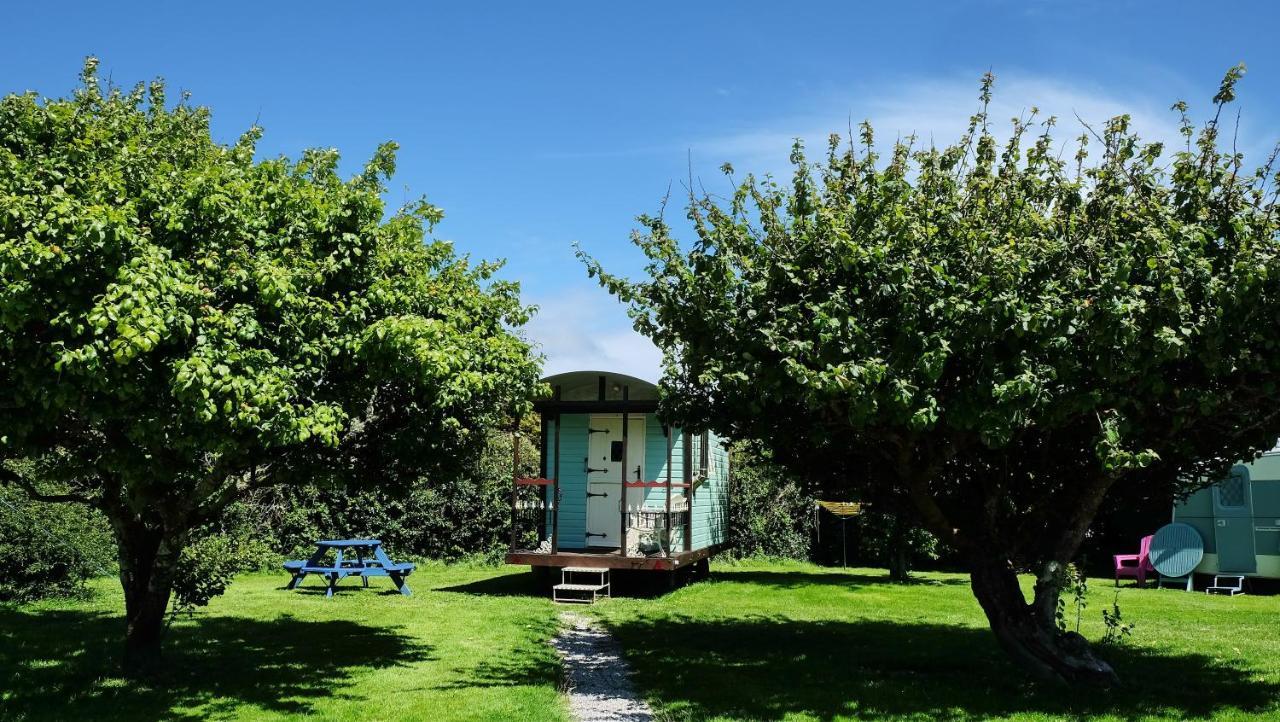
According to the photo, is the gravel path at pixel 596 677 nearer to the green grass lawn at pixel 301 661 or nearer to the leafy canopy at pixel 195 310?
the green grass lawn at pixel 301 661

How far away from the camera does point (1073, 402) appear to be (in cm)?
757

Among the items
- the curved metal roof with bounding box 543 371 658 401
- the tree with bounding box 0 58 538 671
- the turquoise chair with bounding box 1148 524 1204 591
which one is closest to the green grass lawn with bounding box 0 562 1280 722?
the turquoise chair with bounding box 1148 524 1204 591

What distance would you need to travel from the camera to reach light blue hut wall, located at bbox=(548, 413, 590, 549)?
62.5 feet

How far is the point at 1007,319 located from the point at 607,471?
12.3m

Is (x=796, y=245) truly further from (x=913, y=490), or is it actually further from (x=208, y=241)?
(x=208, y=241)

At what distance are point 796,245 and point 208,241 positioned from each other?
16.5ft

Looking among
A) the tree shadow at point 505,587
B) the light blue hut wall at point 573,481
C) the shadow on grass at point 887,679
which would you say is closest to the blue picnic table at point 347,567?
the tree shadow at point 505,587

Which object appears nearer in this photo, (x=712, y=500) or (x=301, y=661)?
(x=301, y=661)

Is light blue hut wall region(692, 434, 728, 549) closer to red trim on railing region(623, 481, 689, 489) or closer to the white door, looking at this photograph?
red trim on railing region(623, 481, 689, 489)

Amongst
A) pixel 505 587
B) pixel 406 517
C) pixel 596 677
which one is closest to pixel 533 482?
pixel 505 587

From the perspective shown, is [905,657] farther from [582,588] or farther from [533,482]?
→ [533,482]

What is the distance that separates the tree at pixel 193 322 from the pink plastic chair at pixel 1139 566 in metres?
15.5

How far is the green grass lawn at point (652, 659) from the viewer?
862 centimetres

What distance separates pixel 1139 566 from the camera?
2005cm
